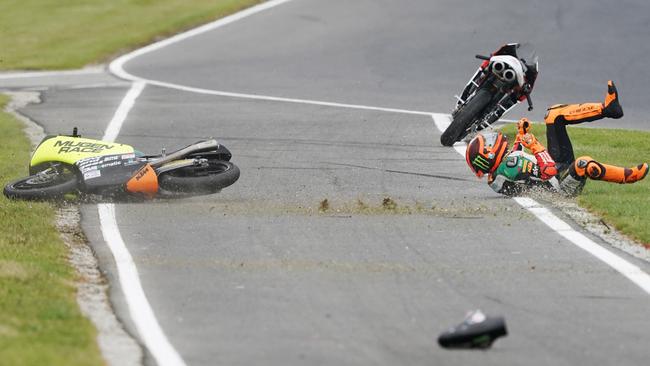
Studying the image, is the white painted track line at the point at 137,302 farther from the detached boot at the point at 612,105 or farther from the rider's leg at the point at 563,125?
the detached boot at the point at 612,105

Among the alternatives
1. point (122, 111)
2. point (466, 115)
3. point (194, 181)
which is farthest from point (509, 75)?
point (122, 111)

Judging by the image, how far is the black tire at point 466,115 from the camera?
14.9 metres

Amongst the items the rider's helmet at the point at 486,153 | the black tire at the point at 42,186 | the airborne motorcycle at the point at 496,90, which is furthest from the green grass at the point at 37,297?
the airborne motorcycle at the point at 496,90

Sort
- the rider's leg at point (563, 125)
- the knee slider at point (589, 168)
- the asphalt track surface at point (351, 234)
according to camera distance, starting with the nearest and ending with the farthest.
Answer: the asphalt track surface at point (351, 234) → the knee slider at point (589, 168) → the rider's leg at point (563, 125)

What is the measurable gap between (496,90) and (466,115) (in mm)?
448

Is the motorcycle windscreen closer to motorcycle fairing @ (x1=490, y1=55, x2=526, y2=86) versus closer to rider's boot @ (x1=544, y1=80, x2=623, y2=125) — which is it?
motorcycle fairing @ (x1=490, y1=55, x2=526, y2=86)

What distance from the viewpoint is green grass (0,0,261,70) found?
28.8m

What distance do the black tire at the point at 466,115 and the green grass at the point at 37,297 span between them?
15.7ft

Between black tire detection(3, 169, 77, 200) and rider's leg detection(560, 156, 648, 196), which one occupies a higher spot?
black tire detection(3, 169, 77, 200)

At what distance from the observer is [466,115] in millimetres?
14969

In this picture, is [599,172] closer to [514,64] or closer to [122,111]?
[514,64]

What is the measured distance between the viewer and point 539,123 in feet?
65.7

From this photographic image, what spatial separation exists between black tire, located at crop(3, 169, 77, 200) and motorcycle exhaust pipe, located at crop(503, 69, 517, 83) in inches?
196

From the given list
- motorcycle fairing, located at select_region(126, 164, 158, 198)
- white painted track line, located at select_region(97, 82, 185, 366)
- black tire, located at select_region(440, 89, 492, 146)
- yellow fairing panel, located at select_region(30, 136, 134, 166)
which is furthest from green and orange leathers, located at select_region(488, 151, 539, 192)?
white painted track line, located at select_region(97, 82, 185, 366)
